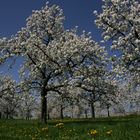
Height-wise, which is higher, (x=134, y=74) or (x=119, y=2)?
(x=119, y=2)

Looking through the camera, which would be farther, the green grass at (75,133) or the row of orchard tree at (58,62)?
the row of orchard tree at (58,62)

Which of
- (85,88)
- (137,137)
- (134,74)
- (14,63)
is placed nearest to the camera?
(137,137)

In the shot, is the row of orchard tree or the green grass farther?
the row of orchard tree

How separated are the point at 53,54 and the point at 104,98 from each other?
6.81 m

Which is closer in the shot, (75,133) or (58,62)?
(75,133)

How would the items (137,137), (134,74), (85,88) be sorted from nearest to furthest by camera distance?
(137,137)
(134,74)
(85,88)

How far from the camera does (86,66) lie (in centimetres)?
4000

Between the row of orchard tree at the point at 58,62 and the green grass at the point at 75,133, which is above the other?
the row of orchard tree at the point at 58,62

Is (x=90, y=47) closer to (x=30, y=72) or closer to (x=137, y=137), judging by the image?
(x=30, y=72)

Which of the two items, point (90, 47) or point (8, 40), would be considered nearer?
point (90, 47)

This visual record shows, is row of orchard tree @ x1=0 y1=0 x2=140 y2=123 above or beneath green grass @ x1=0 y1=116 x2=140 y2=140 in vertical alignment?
above

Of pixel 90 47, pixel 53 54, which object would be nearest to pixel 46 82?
pixel 53 54

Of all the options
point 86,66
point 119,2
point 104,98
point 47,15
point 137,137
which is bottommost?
point 137,137

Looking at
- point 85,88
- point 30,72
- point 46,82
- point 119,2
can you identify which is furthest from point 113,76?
point 30,72
